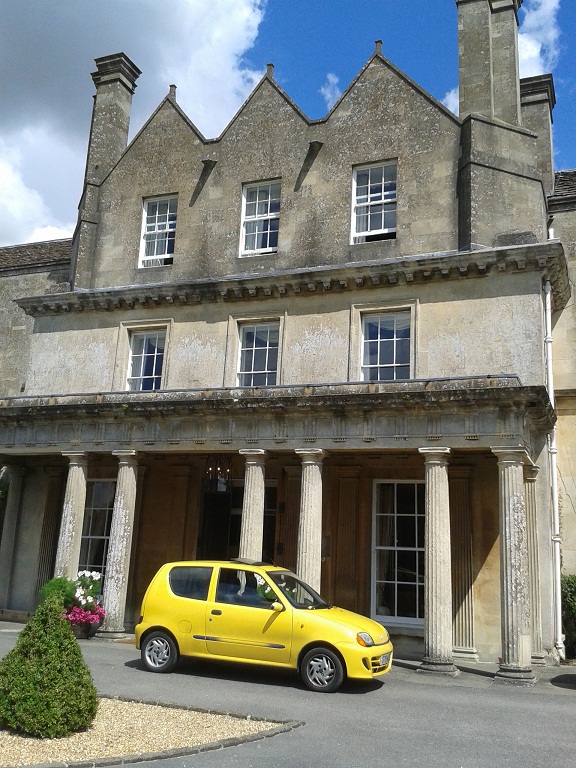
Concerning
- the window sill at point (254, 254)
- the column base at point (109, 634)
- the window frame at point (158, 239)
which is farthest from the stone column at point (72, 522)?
the window sill at point (254, 254)

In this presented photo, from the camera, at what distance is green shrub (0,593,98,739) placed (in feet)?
23.9

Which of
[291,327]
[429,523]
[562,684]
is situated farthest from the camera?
[291,327]

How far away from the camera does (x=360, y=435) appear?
14453 millimetres

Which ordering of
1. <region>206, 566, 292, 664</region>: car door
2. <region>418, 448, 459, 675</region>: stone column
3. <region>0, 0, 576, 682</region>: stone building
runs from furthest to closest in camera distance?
<region>0, 0, 576, 682</region>: stone building → <region>418, 448, 459, 675</region>: stone column → <region>206, 566, 292, 664</region>: car door

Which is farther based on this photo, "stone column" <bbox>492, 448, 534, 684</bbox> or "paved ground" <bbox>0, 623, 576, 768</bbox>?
"stone column" <bbox>492, 448, 534, 684</bbox>

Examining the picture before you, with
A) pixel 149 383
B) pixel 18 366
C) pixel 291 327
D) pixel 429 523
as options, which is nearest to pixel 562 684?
pixel 429 523

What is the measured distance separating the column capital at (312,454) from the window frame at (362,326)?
2.51 metres

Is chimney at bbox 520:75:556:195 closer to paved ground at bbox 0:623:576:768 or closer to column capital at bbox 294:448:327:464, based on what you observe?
column capital at bbox 294:448:327:464

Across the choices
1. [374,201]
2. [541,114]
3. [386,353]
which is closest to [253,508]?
[386,353]

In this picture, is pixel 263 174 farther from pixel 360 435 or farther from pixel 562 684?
pixel 562 684

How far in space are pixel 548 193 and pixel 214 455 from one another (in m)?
11.2

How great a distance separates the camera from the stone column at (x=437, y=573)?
12.9 metres

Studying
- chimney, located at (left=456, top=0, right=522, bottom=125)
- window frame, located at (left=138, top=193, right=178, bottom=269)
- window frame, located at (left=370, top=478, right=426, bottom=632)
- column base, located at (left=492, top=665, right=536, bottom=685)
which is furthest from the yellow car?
chimney, located at (left=456, top=0, right=522, bottom=125)

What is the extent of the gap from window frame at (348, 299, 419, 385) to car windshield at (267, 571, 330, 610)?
580 centimetres
